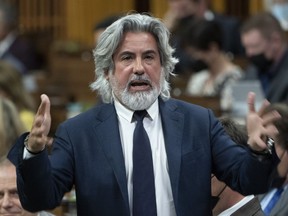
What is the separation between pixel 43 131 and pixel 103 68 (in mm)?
607

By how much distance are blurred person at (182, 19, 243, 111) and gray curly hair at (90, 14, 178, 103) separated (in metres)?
4.02

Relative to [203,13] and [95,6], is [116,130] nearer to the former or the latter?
[203,13]

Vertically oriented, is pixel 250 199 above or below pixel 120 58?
below

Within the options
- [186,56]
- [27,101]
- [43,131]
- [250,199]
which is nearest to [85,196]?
[43,131]

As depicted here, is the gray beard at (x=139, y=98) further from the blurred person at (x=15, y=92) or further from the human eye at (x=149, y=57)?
the blurred person at (x=15, y=92)

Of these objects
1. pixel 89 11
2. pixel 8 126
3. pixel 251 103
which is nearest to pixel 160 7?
pixel 89 11

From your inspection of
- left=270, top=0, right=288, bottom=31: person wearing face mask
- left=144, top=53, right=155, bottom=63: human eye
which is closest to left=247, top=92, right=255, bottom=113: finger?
left=144, top=53, right=155, bottom=63: human eye

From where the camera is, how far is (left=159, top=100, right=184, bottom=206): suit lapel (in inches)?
177

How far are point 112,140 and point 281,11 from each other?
18.7 ft

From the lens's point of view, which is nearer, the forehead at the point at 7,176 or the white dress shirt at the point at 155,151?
the white dress shirt at the point at 155,151

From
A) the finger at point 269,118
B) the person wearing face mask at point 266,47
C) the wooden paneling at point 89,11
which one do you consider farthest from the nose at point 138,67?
the wooden paneling at point 89,11

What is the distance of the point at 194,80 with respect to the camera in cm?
916

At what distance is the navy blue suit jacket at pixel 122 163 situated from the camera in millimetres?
4371

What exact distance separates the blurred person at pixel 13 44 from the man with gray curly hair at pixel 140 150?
6.29m
